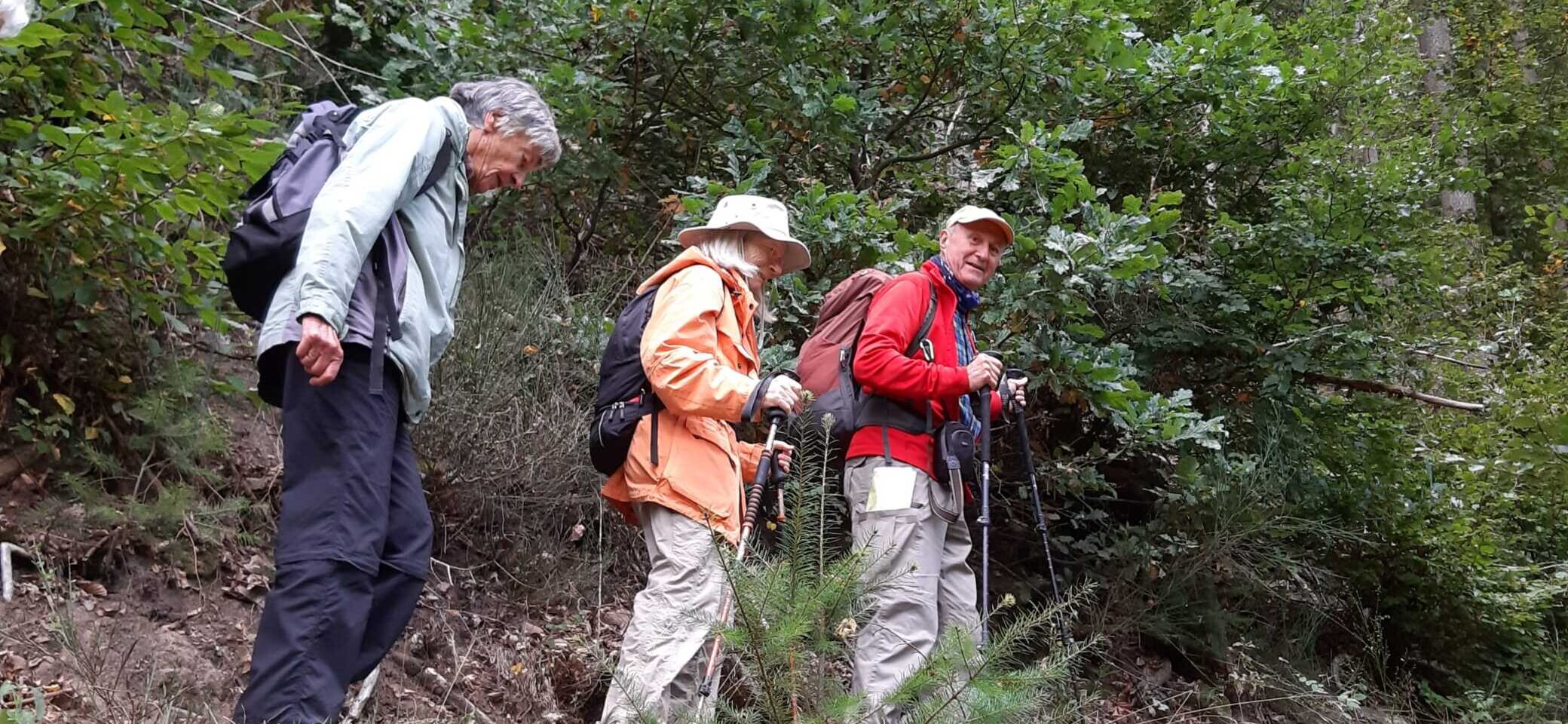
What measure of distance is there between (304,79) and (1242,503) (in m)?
6.47

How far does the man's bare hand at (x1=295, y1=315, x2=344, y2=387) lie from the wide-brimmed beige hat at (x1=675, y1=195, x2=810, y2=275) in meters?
1.52

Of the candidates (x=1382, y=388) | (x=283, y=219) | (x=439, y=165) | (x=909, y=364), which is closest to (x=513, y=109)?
(x=439, y=165)

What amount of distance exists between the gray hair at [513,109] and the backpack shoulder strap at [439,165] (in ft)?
0.50

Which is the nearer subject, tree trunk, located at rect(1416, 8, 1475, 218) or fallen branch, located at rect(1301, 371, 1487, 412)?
fallen branch, located at rect(1301, 371, 1487, 412)

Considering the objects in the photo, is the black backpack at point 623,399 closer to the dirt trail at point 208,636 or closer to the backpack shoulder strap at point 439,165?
the dirt trail at point 208,636

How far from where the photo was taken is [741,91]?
21.6ft

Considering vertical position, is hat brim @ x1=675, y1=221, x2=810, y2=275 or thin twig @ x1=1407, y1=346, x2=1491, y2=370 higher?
thin twig @ x1=1407, y1=346, x2=1491, y2=370

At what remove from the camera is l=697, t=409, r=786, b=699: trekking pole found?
318cm

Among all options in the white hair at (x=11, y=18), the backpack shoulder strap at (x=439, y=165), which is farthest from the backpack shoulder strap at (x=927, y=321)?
the white hair at (x=11, y=18)

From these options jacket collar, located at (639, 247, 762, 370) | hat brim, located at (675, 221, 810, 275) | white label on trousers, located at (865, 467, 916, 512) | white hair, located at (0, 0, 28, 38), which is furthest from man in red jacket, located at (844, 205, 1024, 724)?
white hair, located at (0, 0, 28, 38)

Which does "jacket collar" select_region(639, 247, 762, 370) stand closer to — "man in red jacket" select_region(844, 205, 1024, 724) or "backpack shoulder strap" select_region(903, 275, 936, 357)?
"man in red jacket" select_region(844, 205, 1024, 724)

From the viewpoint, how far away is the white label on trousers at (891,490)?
4.01 metres

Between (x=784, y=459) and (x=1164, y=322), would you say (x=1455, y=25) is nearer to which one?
(x=1164, y=322)

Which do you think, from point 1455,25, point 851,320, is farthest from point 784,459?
point 1455,25
